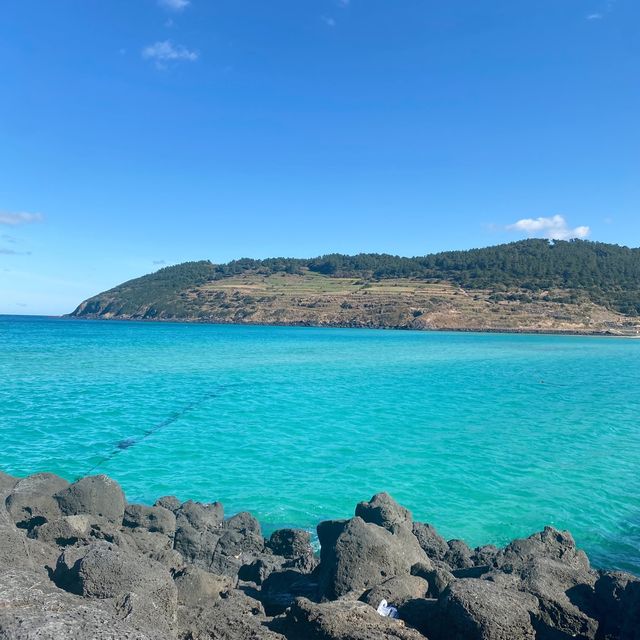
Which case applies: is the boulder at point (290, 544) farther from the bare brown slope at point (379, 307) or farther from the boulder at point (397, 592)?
the bare brown slope at point (379, 307)

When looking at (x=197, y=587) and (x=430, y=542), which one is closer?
(x=197, y=587)

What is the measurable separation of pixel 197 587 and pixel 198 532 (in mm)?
3866

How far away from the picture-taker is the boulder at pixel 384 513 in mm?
10922

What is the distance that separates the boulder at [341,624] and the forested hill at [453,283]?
440ft

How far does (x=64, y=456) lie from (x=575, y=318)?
125253 millimetres

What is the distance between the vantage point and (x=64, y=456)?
18953mm

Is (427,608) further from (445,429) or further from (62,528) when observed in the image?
(445,429)

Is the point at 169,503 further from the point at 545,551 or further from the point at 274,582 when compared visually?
the point at 545,551

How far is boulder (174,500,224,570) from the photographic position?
10948 mm

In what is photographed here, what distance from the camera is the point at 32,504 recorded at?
11539 millimetres

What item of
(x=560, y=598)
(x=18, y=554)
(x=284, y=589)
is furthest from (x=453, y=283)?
(x=18, y=554)

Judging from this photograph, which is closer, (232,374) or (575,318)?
(232,374)

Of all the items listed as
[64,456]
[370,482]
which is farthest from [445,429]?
[64,456]

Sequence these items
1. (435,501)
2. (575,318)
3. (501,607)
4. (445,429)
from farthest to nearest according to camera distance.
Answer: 1. (575,318)
2. (445,429)
3. (435,501)
4. (501,607)
